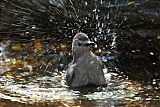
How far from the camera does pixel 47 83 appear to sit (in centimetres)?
1016

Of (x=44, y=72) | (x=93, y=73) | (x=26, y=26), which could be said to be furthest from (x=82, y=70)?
(x=26, y=26)

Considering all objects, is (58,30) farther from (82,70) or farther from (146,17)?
(82,70)

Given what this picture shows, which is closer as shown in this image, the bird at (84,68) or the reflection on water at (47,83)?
the reflection on water at (47,83)

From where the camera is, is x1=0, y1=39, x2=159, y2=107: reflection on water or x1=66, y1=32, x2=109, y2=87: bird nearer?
x1=0, y1=39, x2=159, y2=107: reflection on water

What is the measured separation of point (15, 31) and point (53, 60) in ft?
6.79

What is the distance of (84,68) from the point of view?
9.85m

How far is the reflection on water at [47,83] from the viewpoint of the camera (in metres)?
8.72

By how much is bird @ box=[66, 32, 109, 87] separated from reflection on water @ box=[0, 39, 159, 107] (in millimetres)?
147

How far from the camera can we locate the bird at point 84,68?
9.79m

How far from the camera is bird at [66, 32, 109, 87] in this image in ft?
32.1

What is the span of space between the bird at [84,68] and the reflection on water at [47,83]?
5.8 inches

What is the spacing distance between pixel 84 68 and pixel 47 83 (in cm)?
81

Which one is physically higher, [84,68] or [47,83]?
[84,68]

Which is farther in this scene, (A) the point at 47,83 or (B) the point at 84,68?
(A) the point at 47,83
